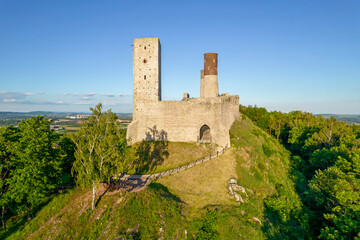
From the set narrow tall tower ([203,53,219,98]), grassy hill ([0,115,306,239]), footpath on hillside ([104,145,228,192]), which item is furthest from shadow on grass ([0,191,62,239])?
narrow tall tower ([203,53,219,98])

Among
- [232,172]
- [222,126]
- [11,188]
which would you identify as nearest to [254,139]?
[222,126]

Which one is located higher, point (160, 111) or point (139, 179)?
point (160, 111)

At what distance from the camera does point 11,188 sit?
19.8 meters

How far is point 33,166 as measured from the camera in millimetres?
20203

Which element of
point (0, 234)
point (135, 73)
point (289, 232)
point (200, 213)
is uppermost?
point (135, 73)

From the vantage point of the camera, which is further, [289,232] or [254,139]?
[254,139]

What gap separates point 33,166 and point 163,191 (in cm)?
1387

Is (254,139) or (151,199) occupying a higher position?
(254,139)

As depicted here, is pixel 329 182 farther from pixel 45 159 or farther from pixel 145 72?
pixel 45 159

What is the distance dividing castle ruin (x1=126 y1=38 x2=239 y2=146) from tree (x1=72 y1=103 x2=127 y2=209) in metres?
13.1

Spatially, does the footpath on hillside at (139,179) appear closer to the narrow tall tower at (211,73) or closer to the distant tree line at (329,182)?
the distant tree line at (329,182)

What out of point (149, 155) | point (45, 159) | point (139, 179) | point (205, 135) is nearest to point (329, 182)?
point (205, 135)

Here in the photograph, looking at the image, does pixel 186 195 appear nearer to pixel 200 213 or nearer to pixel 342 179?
pixel 200 213

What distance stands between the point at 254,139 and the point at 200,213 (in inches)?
932
